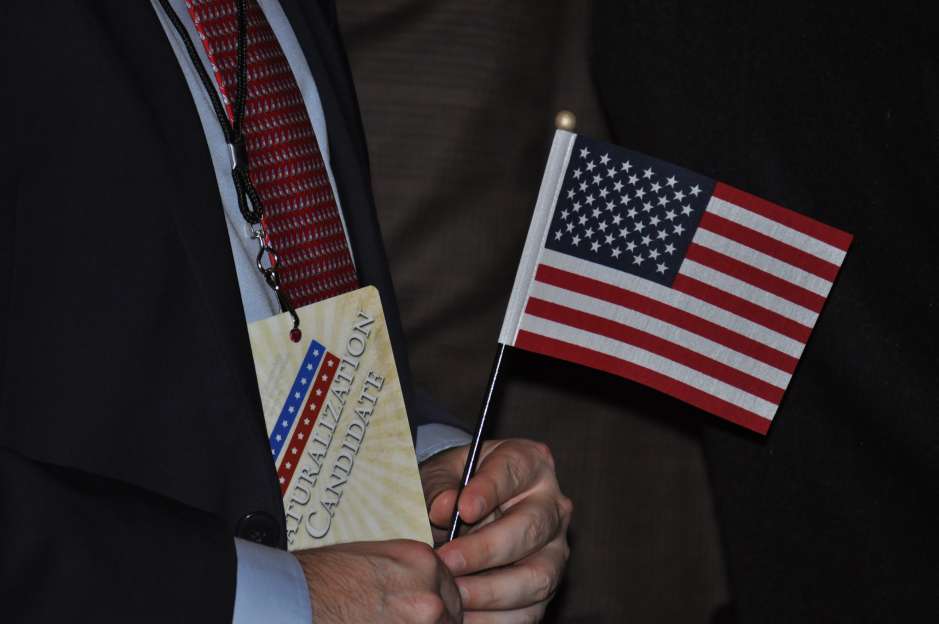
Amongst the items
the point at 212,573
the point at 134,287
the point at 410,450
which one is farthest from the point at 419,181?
the point at 212,573

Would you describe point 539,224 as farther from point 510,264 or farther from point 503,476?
point 510,264

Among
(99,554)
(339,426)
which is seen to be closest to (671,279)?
(339,426)

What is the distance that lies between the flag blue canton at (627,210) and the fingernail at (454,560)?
0.31 m

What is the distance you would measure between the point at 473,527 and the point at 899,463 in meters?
0.44

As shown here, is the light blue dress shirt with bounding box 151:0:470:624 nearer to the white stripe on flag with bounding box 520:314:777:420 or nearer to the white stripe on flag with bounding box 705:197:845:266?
the white stripe on flag with bounding box 520:314:777:420

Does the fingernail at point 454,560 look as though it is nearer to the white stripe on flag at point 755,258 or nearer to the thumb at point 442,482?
the thumb at point 442,482

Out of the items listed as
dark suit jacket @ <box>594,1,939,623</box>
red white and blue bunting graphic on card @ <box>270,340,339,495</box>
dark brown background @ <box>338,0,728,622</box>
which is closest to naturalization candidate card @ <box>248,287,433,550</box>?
red white and blue bunting graphic on card @ <box>270,340,339,495</box>

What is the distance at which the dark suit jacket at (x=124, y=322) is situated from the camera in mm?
749

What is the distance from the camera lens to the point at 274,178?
0.98m

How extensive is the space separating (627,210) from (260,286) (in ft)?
1.16

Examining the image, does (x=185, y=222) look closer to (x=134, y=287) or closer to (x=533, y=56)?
(x=134, y=287)

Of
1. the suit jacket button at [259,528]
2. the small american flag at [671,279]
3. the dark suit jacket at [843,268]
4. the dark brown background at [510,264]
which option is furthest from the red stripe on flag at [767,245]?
the dark brown background at [510,264]

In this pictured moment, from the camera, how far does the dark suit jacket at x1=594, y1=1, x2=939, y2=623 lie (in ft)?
3.58

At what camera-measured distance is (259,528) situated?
2.83ft
